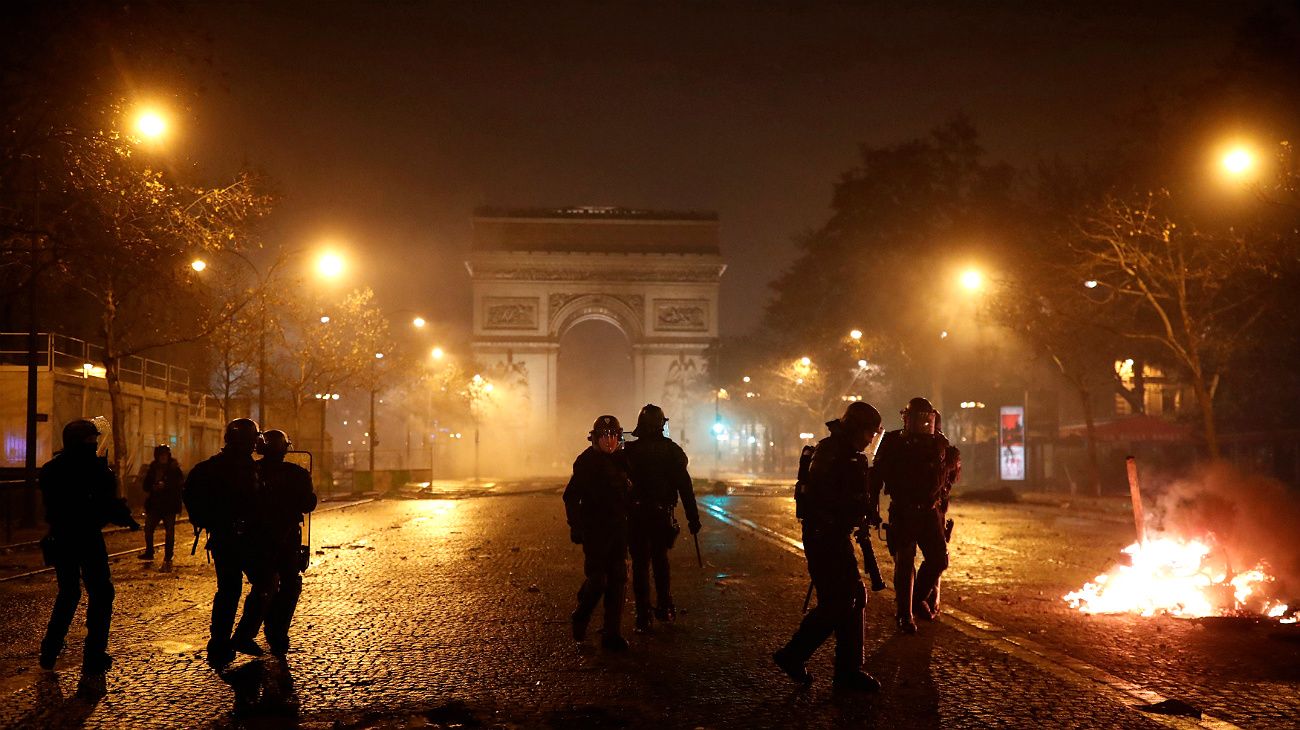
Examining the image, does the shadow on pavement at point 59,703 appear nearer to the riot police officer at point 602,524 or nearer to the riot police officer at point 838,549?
the riot police officer at point 602,524

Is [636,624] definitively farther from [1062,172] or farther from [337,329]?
[337,329]

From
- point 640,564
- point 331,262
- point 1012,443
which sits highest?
point 331,262

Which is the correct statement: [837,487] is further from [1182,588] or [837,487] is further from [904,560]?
[1182,588]

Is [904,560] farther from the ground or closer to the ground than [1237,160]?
closer to the ground

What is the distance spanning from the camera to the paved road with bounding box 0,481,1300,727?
20.6 feet

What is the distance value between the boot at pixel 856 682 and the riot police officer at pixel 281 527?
375 cm

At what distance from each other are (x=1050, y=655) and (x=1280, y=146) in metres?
16.6

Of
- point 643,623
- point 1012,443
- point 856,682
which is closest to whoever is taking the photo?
point 856,682

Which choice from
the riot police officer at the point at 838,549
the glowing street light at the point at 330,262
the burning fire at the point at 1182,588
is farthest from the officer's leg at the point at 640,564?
Result: the glowing street light at the point at 330,262

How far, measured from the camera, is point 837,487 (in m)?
6.98

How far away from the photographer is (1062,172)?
3139cm

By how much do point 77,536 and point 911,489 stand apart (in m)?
5.83

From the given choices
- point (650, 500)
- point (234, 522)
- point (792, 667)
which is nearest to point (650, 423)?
point (650, 500)

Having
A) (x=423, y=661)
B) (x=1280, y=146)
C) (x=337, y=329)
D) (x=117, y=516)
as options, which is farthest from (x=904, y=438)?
(x=337, y=329)
